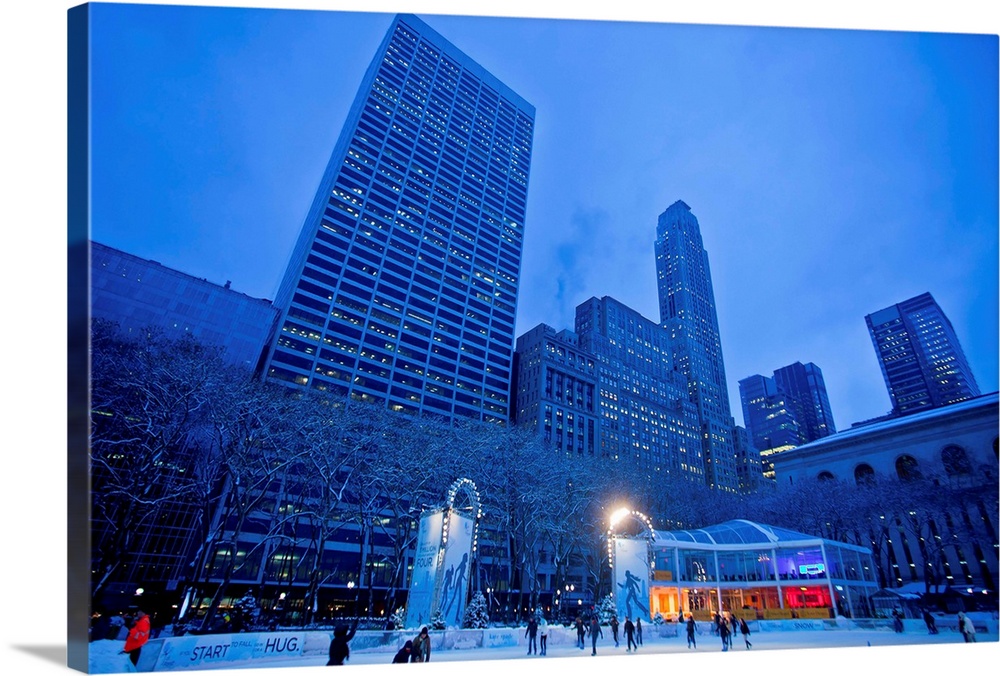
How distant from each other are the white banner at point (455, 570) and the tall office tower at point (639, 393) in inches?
3261

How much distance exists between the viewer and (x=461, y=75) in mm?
117375

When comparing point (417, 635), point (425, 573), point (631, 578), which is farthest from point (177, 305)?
point (631, 578)

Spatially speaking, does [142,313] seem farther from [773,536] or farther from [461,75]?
[461,75]

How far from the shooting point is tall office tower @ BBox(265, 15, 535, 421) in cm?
7625

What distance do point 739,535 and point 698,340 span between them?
13479 cm

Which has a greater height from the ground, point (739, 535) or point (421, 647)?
point (739, 535)

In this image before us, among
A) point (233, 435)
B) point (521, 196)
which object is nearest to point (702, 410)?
point (521, 196)

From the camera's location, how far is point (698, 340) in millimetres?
167125

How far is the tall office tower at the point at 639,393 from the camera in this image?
115 metres

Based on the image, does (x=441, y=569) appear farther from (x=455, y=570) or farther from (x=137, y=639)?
(x=137, y=639)

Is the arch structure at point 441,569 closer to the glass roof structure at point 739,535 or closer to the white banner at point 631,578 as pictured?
the white banner at point 631,578

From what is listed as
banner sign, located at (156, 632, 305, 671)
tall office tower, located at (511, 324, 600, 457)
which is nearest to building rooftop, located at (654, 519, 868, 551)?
banner sign, located at (156, 632, 305, 671)

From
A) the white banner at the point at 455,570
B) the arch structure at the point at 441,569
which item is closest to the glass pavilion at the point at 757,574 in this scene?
the white banner at the point at 455,570

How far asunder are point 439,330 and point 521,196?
4417 cm
